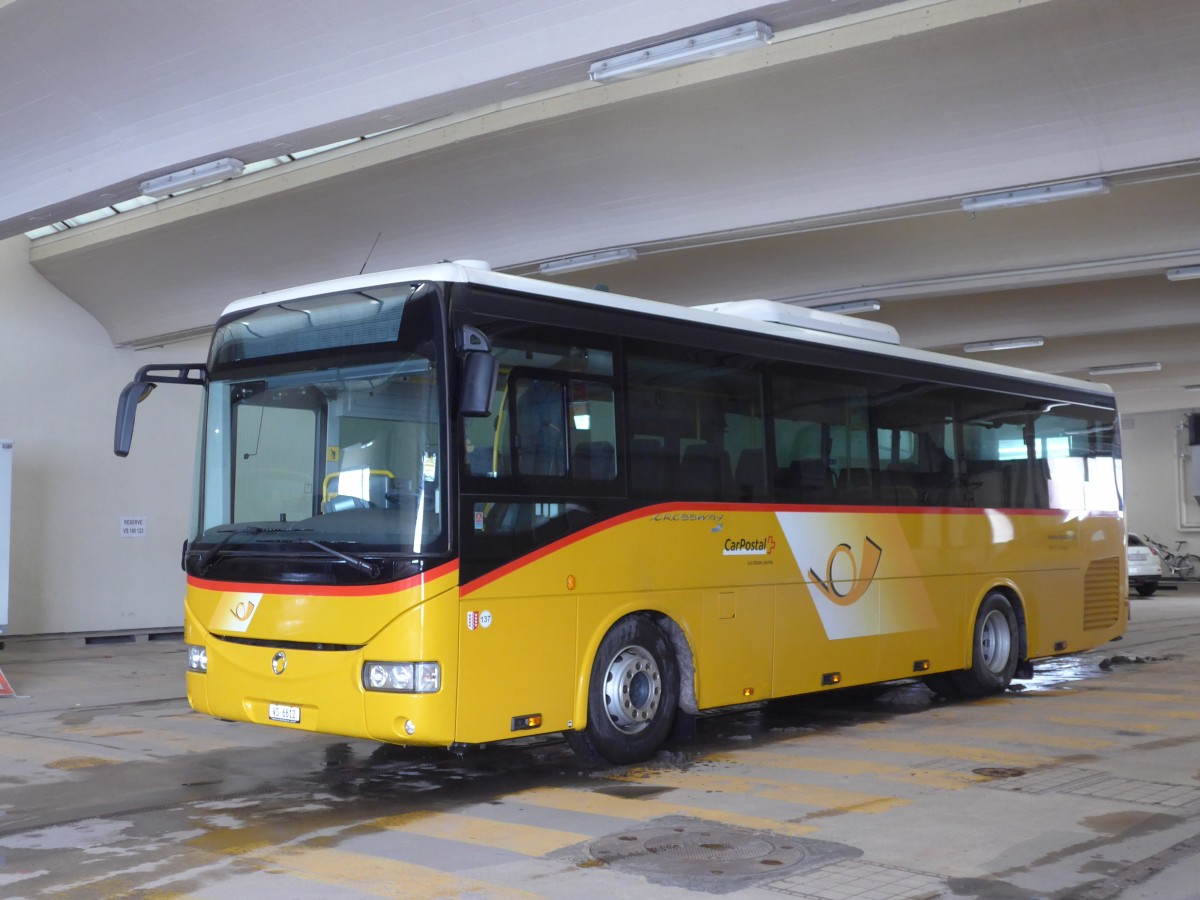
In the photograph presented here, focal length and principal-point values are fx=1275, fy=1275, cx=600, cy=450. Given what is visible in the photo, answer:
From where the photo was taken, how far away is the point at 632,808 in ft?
24.7

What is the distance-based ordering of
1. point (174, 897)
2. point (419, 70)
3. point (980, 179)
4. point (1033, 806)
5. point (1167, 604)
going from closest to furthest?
1. point (174, 897)
2. point (1033, 806)
3. point (419, 70)
4. point (980, 179)
5. point (1167, 604)

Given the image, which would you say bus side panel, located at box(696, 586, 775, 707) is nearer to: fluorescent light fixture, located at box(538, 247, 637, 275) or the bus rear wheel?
the bus rear wheel

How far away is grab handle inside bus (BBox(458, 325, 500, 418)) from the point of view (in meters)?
7.54

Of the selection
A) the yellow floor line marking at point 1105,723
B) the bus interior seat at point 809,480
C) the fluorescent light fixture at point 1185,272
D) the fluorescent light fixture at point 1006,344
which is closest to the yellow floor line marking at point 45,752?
the bus interior seat at point 809,480

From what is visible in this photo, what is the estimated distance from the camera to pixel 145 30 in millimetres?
10477

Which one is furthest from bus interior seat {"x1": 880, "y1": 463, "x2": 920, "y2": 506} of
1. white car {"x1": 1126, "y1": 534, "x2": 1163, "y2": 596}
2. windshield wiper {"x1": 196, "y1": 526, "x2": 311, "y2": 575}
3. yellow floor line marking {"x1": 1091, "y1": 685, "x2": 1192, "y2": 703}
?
white car {"x1": 1126, "y1": 534, "x2": 1163, "y2": 596}

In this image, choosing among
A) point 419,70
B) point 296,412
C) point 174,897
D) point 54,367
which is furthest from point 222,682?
point 54,367

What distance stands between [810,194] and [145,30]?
22.4 ft

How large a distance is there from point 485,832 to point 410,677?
104 centimetres

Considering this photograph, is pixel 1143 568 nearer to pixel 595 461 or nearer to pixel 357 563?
pixel 595 461

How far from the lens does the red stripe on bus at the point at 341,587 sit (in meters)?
7.55

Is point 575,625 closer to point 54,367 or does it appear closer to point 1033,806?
point 1033,806

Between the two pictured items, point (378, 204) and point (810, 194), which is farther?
point (378, 204)

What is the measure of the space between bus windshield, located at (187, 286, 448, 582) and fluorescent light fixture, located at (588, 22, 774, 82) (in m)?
2.74
